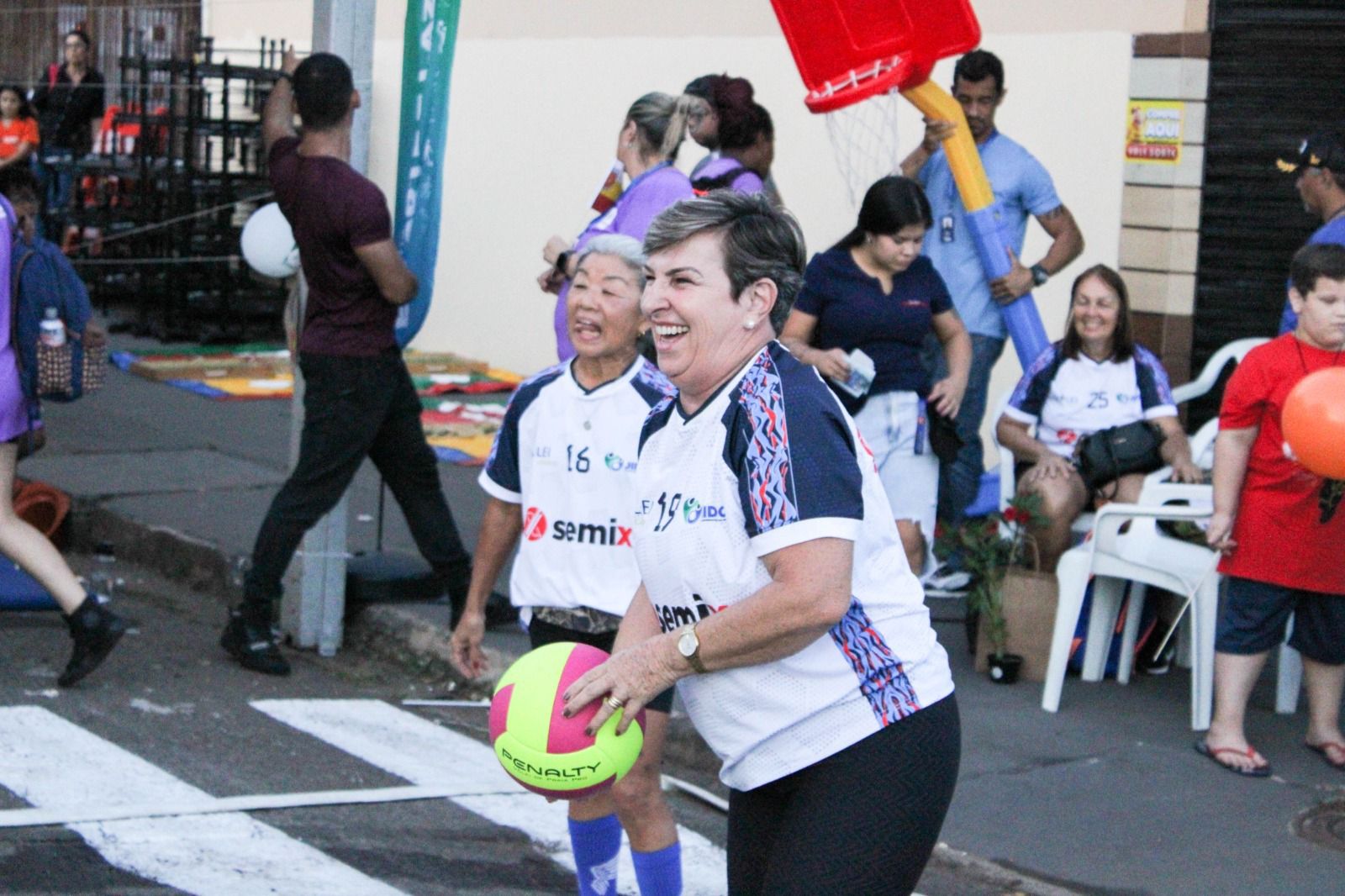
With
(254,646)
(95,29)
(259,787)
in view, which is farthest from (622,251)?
(95,29)

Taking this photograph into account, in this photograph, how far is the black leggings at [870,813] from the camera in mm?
3230

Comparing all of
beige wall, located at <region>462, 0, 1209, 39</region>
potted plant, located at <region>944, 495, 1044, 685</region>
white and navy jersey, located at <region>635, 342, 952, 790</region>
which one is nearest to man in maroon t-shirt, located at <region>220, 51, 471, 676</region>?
potted plant, located at <region>944, 495, 1044, 685</region>

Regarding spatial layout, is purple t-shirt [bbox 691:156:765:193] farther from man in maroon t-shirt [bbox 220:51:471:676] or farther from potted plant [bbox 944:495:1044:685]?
potted plant [bbox 944:495:1044:685]

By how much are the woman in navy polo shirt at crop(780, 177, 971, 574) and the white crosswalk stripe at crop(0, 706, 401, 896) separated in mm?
2668

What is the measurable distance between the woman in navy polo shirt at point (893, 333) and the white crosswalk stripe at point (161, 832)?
2668mm

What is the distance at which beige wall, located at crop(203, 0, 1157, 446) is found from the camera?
9.88m

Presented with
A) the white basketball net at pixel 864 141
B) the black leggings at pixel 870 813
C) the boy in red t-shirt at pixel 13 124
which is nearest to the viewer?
the black leggings at pixel 870 813

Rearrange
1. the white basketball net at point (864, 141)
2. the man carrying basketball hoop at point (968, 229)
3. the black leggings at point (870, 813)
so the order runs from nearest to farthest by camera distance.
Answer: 1. the black leggings at point (870, 813)
2. the man carrying basketball hoop at point (968, 229)
3. the white basketball net at point (864, 141)

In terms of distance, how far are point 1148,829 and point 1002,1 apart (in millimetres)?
5938

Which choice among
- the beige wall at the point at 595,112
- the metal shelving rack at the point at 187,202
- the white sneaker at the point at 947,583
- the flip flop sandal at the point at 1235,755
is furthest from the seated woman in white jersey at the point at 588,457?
the metal shelving rack at the point at 187,202

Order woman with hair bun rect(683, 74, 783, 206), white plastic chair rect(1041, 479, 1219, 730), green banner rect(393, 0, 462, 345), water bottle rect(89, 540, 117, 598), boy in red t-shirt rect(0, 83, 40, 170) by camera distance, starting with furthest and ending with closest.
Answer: boy in red t-shirt rect(0, 83, 40, 170), water bottle rect(89, 540, 117, 598), woman with hair bun rect(683, 74, 783, 206), green banner rect(393, 0, 462, 345), white plastic chair rect(1041, 479, 1219, 730)

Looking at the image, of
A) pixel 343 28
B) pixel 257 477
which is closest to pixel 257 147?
pixel 257 477

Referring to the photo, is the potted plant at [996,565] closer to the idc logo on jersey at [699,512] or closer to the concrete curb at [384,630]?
the concrete curb at [384,630]

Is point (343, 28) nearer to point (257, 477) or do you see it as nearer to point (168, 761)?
point (168, 761)
